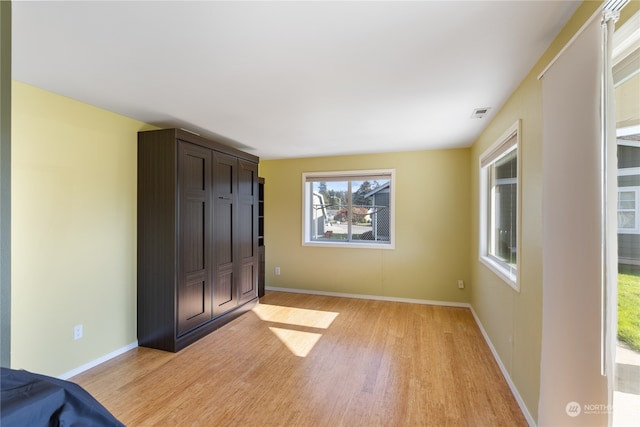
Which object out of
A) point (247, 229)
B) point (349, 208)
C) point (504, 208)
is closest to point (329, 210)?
point (349, 208)

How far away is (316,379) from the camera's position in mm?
2385

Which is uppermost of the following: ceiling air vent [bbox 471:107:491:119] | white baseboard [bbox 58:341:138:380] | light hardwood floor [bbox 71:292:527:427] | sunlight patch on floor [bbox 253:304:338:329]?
ceiling air vent [bbox 471:107:491:119]

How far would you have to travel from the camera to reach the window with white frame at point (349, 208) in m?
4.62

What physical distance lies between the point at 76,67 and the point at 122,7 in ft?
2.96

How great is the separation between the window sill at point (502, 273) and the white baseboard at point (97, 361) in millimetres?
3624

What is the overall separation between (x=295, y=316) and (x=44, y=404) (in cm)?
308

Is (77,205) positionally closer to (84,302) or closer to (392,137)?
(84,302)

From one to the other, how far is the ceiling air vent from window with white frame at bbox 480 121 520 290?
300mm

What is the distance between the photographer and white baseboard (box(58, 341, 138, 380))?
2.39 m

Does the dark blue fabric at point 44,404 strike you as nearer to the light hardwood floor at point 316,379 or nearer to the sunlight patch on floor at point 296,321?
the light hardwood floor at point 316,379

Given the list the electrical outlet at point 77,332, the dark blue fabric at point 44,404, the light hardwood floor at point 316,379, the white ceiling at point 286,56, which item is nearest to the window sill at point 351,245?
the light hardwood floor at point 316,379

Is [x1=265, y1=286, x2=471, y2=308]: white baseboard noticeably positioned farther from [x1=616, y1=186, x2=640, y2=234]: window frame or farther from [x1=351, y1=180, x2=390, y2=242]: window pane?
[x1=616, y1=186, x2=640, y2=234]: window frame

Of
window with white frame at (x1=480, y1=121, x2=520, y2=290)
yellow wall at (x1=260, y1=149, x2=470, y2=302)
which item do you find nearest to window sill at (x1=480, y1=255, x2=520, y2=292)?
window with white frame at (x1=480, y1=121, x2=520, y2=290)

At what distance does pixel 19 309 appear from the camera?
6.86 feet
